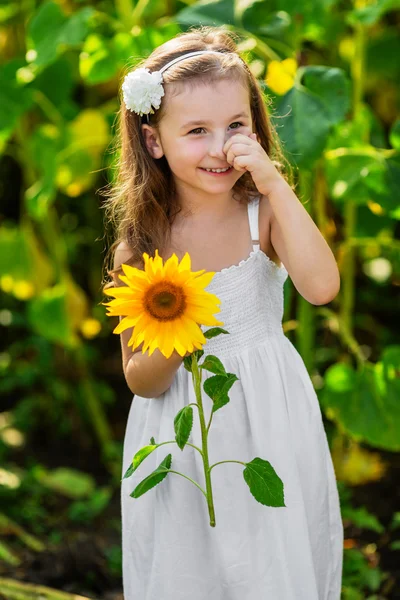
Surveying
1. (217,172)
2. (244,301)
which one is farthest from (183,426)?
(217,172)

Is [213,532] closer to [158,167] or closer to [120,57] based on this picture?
[158,167]

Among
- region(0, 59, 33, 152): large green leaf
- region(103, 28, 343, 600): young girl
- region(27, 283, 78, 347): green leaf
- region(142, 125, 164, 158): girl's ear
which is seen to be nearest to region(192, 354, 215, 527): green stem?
region(103, 28, 343, 600): young girl

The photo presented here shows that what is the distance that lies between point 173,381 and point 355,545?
1016 millimetres

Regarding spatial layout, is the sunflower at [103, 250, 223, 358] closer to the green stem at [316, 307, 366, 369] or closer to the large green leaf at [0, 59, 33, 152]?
the green stem at [316, 307, 366, 369]

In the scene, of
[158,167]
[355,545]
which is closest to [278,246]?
[158,167]

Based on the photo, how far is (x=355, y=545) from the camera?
226 centimetres

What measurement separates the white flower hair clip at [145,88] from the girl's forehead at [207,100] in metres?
0.02

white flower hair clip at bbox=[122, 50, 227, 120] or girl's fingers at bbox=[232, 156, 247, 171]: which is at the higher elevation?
white flower hair clip at bbox=[122, 50, 227, 120]

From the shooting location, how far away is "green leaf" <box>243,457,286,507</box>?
51.1 inches

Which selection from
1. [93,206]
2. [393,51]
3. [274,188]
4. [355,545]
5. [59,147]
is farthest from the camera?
[93,206]

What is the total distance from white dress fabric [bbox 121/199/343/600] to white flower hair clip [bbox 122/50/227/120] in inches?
9.8

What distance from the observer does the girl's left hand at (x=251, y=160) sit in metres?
1.30

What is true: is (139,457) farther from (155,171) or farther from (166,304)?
(155,171)

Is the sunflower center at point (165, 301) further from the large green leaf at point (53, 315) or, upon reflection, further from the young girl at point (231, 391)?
the large green leaf at point (53, 315)
